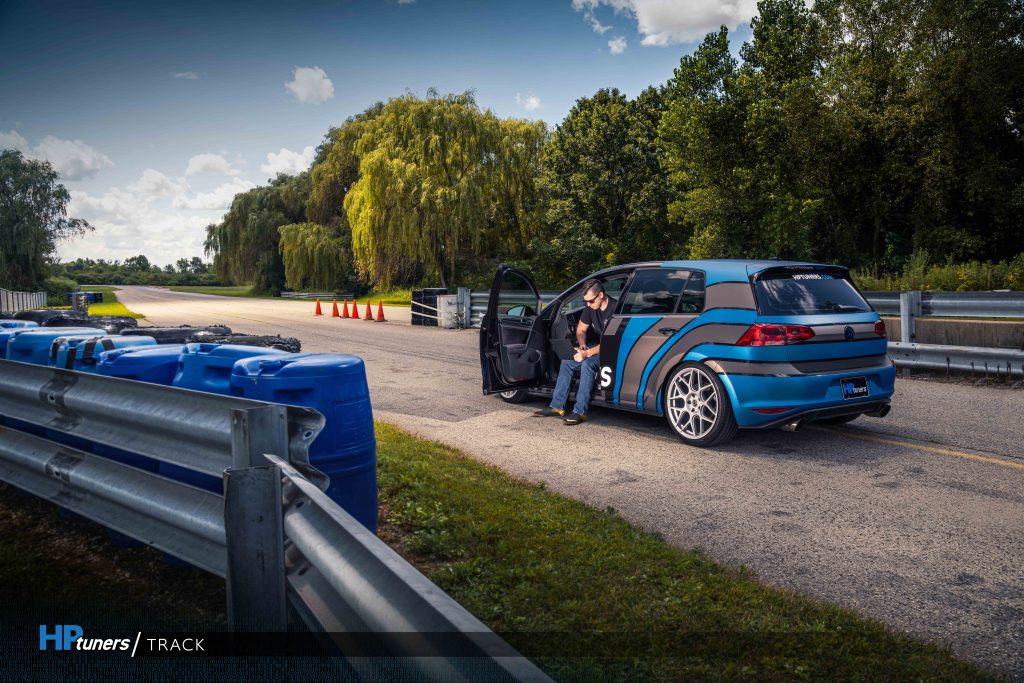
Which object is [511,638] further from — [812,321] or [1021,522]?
[812,321]

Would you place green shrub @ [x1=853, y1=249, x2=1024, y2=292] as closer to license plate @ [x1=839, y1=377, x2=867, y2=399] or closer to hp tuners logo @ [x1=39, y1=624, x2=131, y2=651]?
license plate @ [x1=839, y1=377, x2=867, y2=399]

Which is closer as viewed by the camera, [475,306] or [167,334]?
[167,334]

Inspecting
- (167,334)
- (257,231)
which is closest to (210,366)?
(167,334)

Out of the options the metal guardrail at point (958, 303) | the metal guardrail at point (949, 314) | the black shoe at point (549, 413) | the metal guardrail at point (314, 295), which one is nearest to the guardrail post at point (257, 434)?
the black shoe at point (549, 413)

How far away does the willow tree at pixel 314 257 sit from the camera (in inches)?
1655

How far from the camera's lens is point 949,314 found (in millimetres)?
10578

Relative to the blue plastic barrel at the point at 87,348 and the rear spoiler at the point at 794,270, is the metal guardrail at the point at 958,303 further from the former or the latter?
the blue plastic barrel at the point at 87,348

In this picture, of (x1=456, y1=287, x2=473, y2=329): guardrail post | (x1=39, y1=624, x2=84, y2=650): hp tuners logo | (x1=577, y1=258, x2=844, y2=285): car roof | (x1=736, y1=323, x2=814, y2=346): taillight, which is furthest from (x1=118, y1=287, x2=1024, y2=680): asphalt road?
(x1=456, y1=287, x2=473, y2=329): guardrail post

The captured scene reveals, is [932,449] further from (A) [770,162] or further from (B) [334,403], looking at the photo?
(A) [770,162]

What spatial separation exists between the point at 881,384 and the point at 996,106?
27.5 metres

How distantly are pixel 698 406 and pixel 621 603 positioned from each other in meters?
3.48

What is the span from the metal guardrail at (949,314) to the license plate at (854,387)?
428 cm

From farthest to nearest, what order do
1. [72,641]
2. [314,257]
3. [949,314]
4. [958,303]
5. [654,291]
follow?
[314,257] → [949,314] → [958,303] → [654,291] → [72,641]

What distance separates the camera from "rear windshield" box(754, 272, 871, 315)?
620 centimetres
